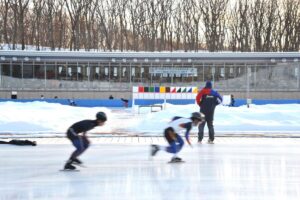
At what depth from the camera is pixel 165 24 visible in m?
68.6

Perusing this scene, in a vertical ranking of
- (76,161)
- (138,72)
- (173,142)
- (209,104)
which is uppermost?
(138,72)

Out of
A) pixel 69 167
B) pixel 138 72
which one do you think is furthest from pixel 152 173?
pixel 138 72

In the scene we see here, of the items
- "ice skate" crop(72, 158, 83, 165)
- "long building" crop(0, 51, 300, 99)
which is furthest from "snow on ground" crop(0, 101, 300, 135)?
"long building" crop(0, 51, 300, 99)

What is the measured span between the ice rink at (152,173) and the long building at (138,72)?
1186 inches

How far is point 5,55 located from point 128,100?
39.0 feet

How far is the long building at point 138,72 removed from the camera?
1716 inches

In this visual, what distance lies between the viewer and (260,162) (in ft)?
35.4

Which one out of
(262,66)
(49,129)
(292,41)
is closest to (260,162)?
(49,129)

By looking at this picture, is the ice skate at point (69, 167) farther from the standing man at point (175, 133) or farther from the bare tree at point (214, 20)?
the bare tree at point (214, 20)

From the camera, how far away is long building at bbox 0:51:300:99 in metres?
43.6

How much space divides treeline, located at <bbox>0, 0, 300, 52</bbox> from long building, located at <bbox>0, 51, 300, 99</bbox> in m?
19.9

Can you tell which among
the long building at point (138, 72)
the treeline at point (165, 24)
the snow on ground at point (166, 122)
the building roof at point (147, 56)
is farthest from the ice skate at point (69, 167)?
the treeline at point (165, 24)

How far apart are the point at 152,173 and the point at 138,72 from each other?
35753 millimetres

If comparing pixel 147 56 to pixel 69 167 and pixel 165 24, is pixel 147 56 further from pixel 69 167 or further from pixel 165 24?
pixel 69 167
